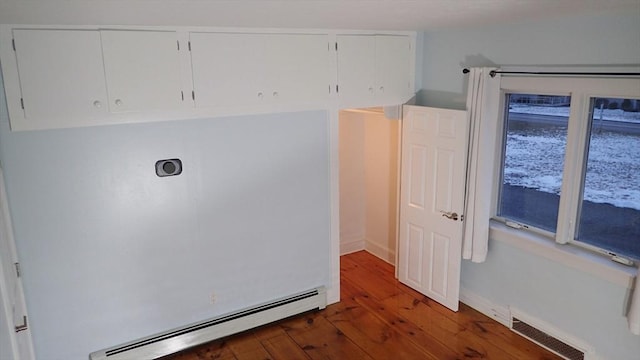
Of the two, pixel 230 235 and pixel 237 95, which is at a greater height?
pixel 237 95

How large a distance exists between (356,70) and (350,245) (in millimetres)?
2288

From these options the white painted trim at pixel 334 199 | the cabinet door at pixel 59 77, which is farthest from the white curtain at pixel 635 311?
the cabinet door at pixel 59 77

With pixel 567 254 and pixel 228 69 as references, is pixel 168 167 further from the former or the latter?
pixel 567 254

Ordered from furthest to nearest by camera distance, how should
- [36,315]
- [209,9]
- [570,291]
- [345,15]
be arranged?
[570,291] → [36,315] → [345,15] → [209,9]

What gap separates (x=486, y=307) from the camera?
4.02 meters

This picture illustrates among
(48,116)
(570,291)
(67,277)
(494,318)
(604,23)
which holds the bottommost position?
(494,318)

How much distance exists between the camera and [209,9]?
2.23 m

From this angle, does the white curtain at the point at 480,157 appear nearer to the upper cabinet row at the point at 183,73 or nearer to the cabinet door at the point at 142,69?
the upper cabinet row at the point at 183,73

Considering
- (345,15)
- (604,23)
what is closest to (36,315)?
(345,15)

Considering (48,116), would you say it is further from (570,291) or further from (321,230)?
(570,291)

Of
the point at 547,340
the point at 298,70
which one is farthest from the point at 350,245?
the point at 298,70

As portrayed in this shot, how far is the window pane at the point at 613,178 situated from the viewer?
3.04 meters

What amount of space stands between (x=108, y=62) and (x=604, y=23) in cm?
311

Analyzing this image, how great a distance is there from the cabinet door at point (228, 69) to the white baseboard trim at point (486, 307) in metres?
2.52
